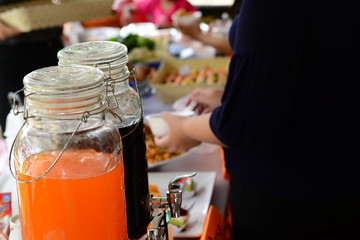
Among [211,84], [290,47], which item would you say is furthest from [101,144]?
[211,84]

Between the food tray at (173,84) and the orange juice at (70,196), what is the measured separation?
1516 mm

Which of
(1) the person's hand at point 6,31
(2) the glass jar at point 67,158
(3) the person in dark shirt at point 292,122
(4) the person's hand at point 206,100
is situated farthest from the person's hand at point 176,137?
(1) the person's hand at point 6,31

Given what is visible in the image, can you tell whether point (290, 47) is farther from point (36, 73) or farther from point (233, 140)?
point (36, 73)

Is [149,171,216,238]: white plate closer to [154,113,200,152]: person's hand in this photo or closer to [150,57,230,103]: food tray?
[154,113,200,152]: person's hand

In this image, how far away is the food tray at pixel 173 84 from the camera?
2152 mm

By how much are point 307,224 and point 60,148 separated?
826 mm

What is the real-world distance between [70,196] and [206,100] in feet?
3.43

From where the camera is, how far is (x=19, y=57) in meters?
2.45

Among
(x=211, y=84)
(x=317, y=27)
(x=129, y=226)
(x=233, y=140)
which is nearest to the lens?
(x=129, y=226)

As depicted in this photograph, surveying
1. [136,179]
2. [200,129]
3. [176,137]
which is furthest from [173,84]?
[136,179]

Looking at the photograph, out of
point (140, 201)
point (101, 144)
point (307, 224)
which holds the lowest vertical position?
point (307, 224)

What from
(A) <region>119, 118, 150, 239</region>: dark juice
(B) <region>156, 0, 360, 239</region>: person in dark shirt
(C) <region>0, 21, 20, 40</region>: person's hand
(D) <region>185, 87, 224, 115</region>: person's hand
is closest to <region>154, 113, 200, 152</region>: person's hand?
(B) <region>156, 0, 360, 239</region>: person in dark shirt

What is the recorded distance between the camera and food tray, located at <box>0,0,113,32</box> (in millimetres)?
2164

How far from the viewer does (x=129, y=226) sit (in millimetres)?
780
